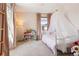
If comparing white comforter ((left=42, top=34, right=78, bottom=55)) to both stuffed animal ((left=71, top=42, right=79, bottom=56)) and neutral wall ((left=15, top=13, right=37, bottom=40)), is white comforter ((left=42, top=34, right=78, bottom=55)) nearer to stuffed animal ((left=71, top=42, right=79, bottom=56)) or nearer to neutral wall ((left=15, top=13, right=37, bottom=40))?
stuffed animal ((left=71, top=42, right=79, bottom=56))

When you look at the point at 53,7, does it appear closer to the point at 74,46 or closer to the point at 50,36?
the point at 50,36

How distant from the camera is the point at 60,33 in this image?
1.51 m

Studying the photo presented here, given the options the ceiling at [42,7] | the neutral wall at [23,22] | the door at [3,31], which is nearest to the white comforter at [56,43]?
the neutral wall at [23,22]

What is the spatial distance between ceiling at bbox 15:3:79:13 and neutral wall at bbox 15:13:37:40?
0.06m

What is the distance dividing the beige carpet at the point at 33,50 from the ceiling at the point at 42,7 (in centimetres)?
39

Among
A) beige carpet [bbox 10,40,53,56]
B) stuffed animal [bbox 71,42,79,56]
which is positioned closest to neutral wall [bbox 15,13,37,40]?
beige carpet [bbox 10,40,53,56]

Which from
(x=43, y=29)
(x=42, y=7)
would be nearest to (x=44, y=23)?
(x=43, y=29)

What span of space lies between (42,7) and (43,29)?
0.89ft

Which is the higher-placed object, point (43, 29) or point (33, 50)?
point (43, 29)

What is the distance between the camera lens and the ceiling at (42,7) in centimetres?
149

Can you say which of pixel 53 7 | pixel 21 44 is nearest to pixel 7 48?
pixel 21 44

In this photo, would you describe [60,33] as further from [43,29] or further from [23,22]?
[23,22]

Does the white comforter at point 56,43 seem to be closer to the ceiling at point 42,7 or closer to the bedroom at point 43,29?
the bedroom at point 43,29

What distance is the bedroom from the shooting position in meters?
1.49
